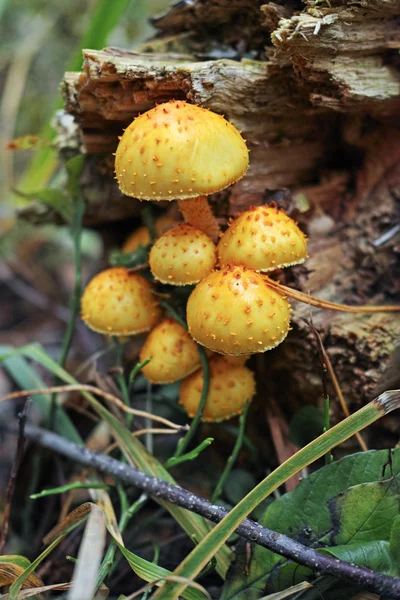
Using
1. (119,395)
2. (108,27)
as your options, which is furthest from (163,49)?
(119,395)

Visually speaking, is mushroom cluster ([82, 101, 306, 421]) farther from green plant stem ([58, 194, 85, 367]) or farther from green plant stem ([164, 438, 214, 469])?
green plant stem ([58, 194, 85, 367])

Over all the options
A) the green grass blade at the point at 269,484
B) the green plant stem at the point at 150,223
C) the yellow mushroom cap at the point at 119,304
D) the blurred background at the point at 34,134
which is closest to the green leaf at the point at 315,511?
the green grass blade at the point at 269,484

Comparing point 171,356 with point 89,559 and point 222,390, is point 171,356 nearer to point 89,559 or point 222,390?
point 222,390

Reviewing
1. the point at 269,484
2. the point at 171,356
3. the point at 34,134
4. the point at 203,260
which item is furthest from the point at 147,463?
the point at 34,134

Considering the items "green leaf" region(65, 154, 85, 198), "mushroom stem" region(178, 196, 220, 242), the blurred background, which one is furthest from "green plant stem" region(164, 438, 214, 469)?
the blurred background

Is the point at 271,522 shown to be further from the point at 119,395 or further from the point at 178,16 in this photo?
the point at 178,16

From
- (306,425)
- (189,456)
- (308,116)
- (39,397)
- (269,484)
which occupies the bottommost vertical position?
(39,397)
